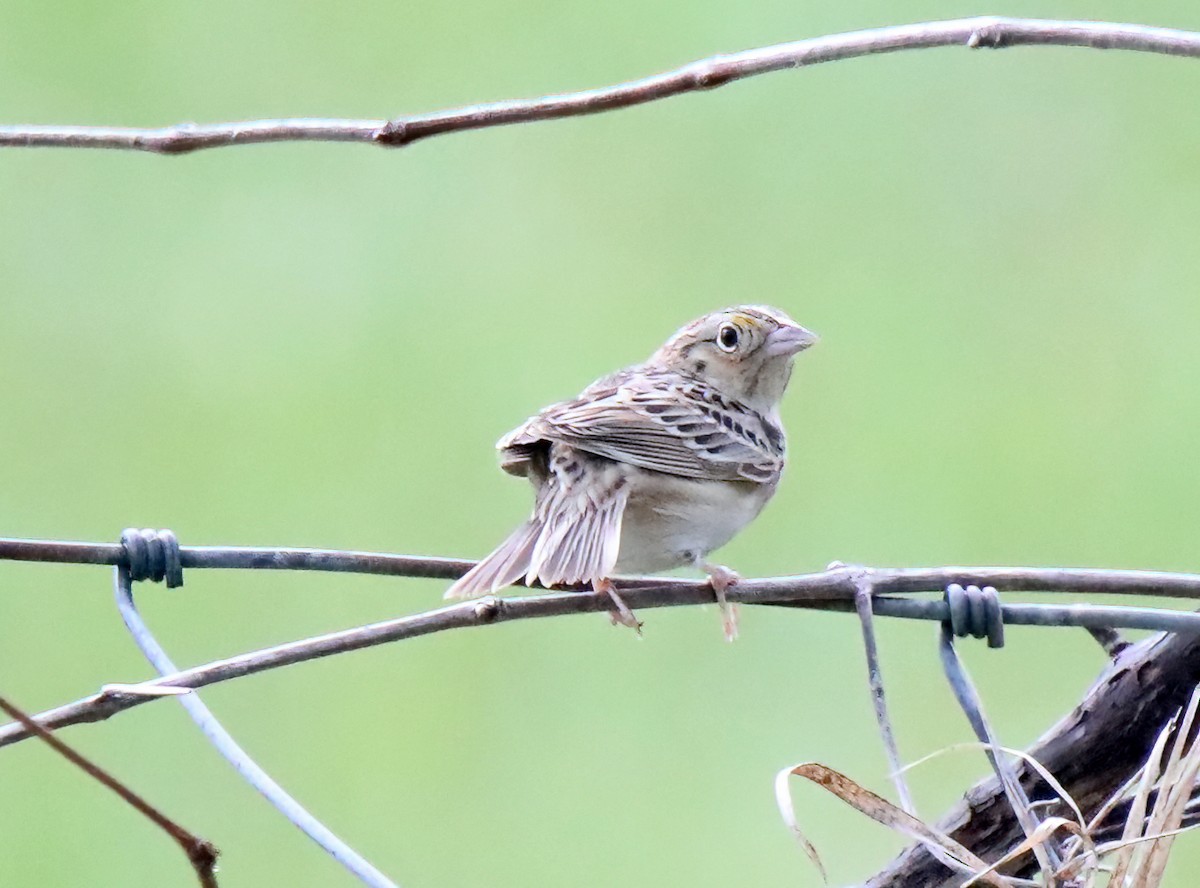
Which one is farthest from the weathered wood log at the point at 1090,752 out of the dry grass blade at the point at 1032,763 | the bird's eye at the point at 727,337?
the bird's eye at the point at 727,337

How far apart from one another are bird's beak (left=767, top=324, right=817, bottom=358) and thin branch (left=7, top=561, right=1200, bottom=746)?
4.45ft

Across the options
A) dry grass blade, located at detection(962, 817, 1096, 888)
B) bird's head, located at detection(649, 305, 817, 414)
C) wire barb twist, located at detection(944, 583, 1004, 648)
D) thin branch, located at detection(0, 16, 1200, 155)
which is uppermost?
thin branch, located at detection(0, 16, 1200, 155)

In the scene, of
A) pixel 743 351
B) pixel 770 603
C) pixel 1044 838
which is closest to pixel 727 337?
pixel 743 351

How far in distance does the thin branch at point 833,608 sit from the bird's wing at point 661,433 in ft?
3.18

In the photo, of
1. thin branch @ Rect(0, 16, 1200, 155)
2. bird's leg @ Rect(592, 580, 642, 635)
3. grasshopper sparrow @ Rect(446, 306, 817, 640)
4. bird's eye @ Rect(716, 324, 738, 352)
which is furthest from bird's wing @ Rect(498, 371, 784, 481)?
thin branch @ Rect(0, 16, 1200, 155)

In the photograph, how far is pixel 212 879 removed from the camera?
1104 millimetres

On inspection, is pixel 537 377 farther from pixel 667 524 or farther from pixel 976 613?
pixel 976 613

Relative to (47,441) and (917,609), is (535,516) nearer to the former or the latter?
(917,609)

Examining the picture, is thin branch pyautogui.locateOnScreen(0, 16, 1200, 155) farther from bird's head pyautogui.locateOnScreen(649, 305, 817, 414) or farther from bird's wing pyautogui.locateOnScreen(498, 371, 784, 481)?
bird's head pyautogui.locateOnScreen(649, 305, 817, 414)

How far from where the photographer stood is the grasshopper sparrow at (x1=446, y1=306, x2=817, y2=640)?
7.02 ft

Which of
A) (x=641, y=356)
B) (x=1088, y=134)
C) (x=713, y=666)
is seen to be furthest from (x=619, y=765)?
(x=1088, y=134)

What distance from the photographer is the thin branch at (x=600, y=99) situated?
1.30 meters

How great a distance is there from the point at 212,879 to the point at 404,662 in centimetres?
269

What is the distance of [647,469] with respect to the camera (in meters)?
2.47
